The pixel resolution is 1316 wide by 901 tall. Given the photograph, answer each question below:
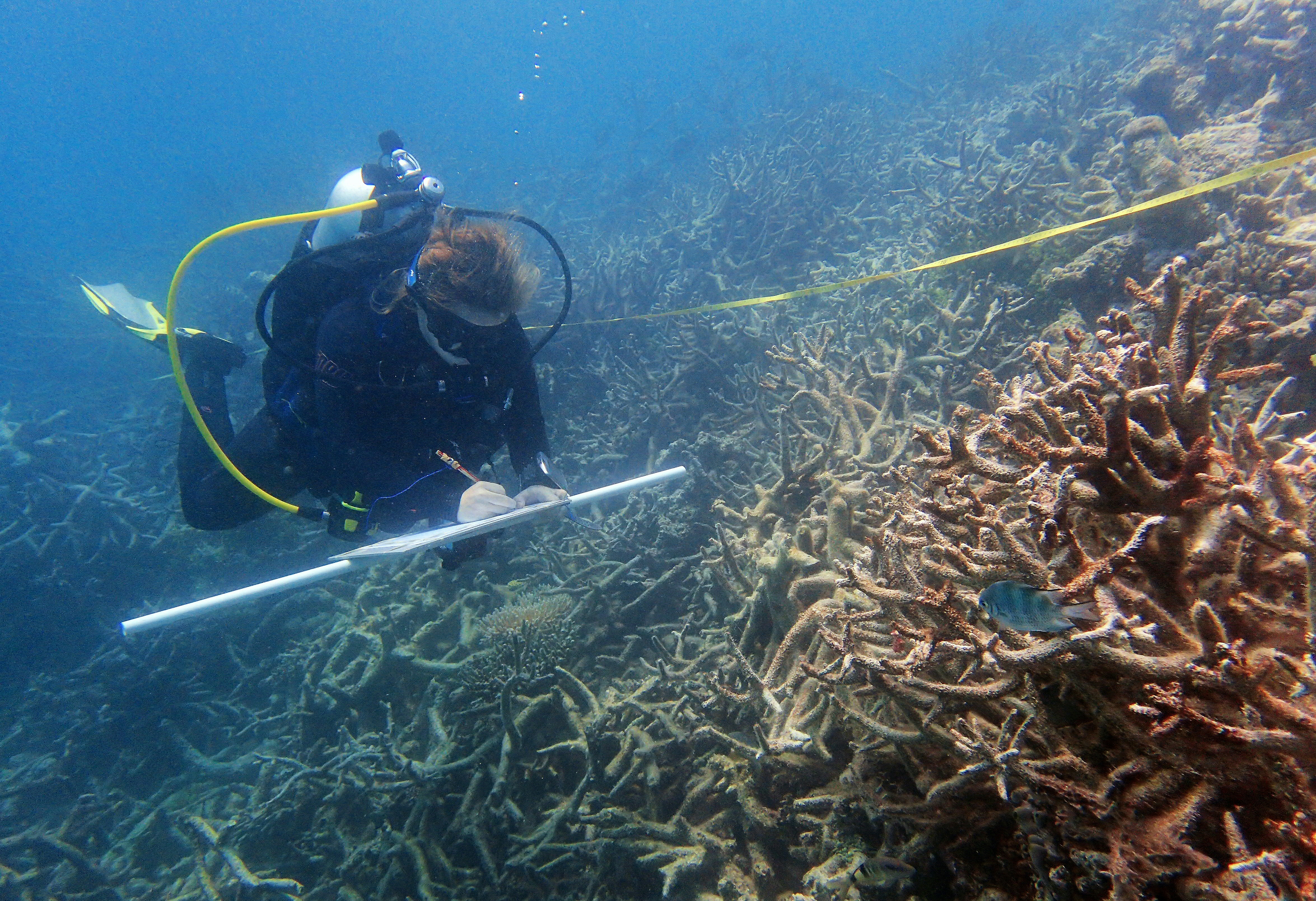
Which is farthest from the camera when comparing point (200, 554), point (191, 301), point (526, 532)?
point (191, 301)

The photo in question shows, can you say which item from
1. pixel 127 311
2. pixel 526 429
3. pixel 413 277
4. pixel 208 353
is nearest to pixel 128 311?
pixel 127 311

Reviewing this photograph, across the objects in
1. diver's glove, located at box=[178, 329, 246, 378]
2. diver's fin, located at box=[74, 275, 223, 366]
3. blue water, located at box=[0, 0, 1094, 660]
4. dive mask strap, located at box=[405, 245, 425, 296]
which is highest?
blue water, located at box=[0, 0, 1094, 660]

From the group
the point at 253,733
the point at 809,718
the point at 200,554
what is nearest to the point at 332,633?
the point at 253,733

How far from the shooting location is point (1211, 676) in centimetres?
114

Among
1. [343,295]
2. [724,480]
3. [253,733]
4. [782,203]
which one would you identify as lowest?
[253,733]

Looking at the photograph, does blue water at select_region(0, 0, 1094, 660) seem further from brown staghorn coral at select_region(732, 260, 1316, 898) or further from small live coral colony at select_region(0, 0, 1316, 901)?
brown staghorn coral at select_region(732, 260, 1316, 898)

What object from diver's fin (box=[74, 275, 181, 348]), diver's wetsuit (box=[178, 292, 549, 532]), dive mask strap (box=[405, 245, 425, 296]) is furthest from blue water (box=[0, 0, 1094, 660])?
dive mask strap (box=[405, 245, 425, 296])

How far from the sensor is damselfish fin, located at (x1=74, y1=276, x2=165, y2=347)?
199 inches

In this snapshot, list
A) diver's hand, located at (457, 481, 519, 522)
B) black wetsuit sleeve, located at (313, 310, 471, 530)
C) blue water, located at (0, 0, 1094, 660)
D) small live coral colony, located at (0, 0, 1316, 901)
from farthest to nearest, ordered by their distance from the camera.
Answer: blue water, located at (0, 0, 1094, 660) < black wetsuit sleeve, located at (313, 310, 471, 530) < diver's hand, located at (457, 481, 519, 522) < small live coral colony, located at (0, 0, 1316, 901)

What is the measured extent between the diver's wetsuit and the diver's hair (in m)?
→ 0.13

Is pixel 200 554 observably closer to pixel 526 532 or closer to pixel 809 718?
pixel 526 532

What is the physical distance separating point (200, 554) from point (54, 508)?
2.84 meters

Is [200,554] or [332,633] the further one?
[200,554]

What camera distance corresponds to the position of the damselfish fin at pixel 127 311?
5043 mm
